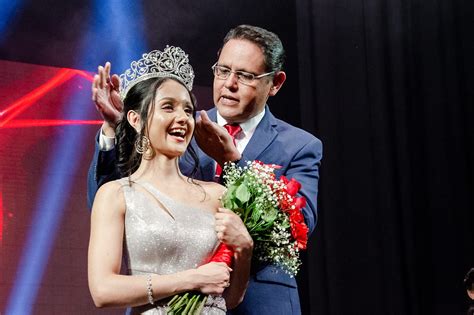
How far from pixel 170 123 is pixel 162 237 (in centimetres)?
33

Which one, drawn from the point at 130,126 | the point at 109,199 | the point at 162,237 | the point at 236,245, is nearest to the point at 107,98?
the point at 130,126

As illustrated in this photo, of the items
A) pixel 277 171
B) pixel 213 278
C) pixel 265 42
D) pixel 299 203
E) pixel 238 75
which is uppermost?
pixel 265 42

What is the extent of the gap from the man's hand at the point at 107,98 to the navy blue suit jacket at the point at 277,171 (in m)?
0.10

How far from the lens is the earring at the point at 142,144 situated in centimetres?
231

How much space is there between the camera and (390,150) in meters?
5.07

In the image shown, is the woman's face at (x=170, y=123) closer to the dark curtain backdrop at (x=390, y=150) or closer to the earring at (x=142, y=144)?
the earring at (x=142, y=144)

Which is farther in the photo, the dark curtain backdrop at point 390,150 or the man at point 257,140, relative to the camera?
the dark curtain backdrop at point 390,150

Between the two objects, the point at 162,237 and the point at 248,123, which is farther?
the point at 248,123

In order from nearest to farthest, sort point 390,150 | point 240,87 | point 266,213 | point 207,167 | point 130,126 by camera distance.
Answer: point 266,213
point 130,126
point 207,167
point 240,87
point 390,150

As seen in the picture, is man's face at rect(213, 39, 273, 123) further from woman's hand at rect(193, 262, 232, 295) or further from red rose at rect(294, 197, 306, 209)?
woman's hand at rect(193, 262, 232, 295)

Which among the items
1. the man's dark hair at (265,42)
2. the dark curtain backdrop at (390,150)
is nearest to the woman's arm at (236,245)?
the man's dark hair at (265,42)

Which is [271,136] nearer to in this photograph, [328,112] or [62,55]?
[62,55]

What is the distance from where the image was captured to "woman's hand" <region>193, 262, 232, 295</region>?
2111 millimetres

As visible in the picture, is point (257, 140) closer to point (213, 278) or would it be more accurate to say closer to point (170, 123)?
point (170, 123)
